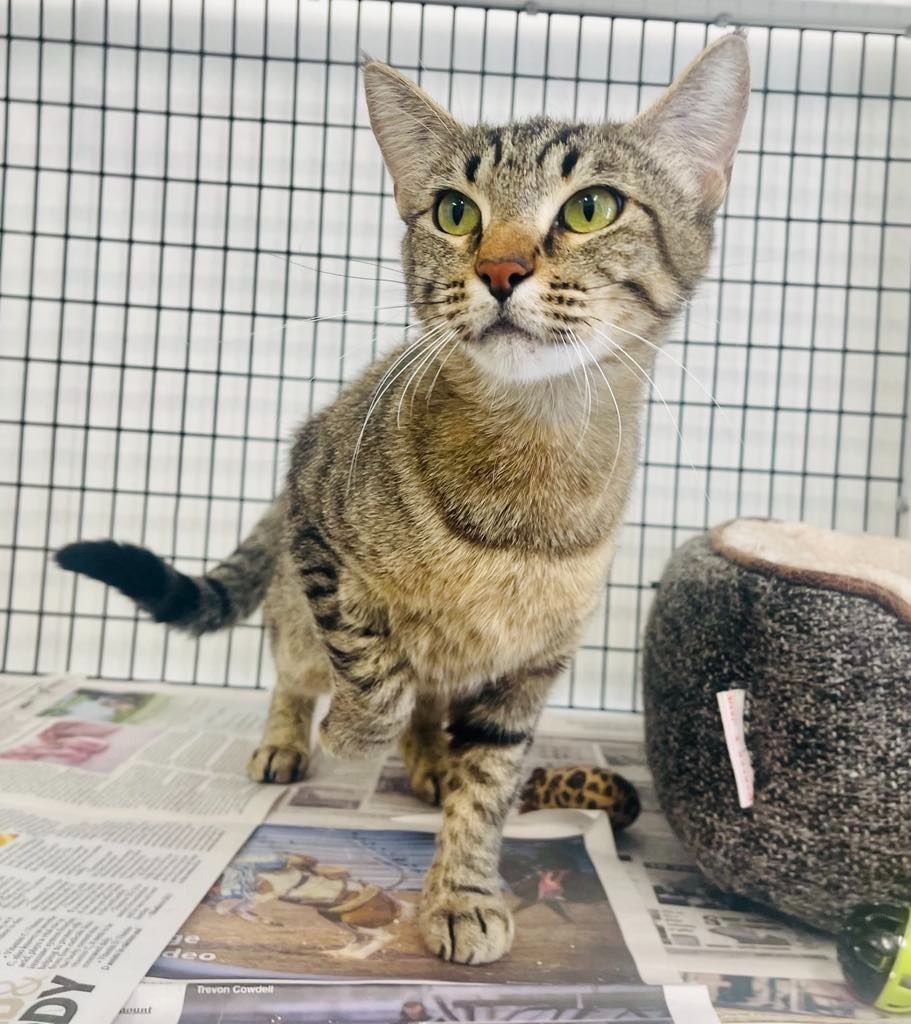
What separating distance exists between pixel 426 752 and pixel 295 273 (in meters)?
0.88

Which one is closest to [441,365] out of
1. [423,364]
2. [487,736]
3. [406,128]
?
[423,364]

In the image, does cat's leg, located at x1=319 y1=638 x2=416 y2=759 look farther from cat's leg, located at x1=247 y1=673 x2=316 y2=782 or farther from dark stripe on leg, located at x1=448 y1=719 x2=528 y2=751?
cat's leg, located at x1=247 y1=673 x2=316 y2=782

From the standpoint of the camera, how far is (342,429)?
1.09 meters

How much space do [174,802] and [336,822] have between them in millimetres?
224

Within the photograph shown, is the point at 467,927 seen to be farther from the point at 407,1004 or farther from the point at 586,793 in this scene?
the point at 586,793

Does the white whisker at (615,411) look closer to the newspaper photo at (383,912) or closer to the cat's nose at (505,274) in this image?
the cat's nose at (505,274)

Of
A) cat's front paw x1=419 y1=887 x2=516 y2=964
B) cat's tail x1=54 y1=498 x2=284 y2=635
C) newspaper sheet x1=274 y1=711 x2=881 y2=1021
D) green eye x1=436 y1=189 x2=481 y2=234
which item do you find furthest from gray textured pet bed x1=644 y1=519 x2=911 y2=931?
cat's tail x1=54 y1=498 x2=284 y2=635

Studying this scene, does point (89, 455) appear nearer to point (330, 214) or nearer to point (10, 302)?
point (10, 302)

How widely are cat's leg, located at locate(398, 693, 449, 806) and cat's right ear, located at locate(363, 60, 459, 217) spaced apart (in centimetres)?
65

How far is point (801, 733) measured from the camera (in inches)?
35.5

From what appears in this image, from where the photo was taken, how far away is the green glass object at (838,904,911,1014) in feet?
2.55

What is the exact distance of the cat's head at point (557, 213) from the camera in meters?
0.76

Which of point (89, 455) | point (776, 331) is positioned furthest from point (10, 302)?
point (776, 331)

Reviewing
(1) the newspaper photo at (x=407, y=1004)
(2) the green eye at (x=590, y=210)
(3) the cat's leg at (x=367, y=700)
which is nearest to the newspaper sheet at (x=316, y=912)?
(1) the newspaper photo at (x=407, y=1004)
